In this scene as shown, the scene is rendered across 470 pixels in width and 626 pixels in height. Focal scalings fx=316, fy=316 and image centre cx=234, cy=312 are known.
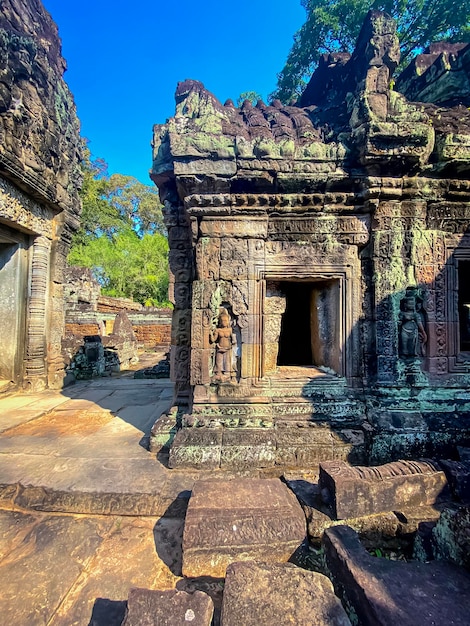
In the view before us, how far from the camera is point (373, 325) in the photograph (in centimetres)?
384

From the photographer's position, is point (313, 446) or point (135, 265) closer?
point (313, 446)

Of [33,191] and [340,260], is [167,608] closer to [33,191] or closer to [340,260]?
[340,260]

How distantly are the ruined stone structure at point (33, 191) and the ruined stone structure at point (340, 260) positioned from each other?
161 inches

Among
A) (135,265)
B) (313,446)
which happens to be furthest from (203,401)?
(135,265)

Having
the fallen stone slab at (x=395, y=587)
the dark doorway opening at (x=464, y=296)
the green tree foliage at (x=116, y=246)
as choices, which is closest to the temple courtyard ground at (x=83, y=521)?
the fallen stone slab at (x=395, y=587)

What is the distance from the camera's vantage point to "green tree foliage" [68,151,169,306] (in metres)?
27.5

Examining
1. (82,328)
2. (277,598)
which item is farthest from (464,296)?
(82,328)

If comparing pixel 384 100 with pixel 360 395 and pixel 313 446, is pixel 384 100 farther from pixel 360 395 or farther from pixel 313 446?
pixel 313 446

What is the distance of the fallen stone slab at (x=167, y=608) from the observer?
1.51 metres

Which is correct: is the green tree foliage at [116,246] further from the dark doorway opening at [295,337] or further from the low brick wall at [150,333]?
the dark doorway opening at [295,337]

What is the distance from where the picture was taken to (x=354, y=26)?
17156mm

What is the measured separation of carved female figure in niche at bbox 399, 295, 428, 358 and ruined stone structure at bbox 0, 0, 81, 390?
6939 millimetres

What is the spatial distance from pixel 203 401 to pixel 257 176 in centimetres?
269

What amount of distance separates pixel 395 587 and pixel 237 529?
0.99 metres
